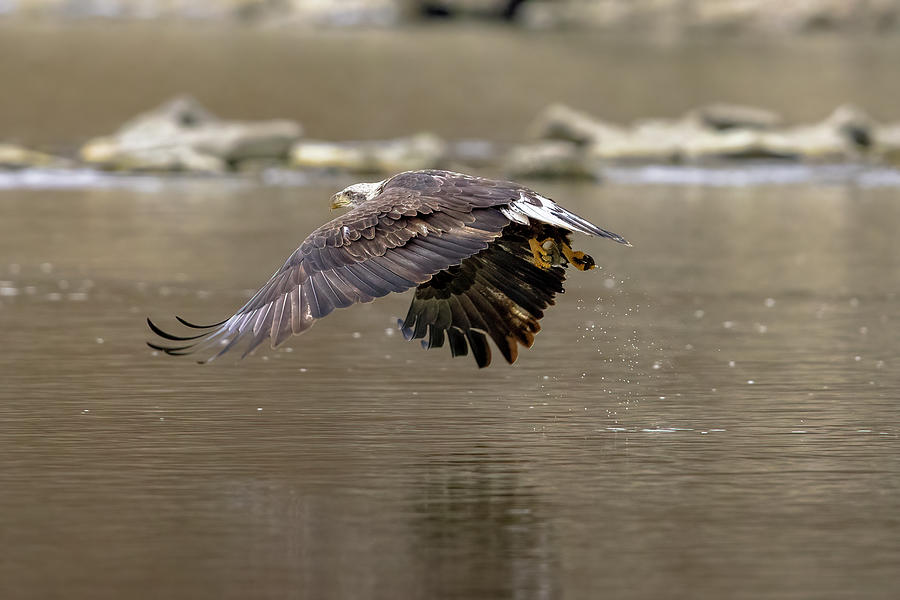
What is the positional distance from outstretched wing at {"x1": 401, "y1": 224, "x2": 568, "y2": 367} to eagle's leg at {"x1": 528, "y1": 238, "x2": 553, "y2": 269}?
4cm

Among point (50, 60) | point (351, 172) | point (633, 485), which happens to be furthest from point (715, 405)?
point (50, 60)

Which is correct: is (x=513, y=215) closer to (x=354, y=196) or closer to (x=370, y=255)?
(x=370, y=255)

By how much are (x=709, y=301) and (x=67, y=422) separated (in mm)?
7791

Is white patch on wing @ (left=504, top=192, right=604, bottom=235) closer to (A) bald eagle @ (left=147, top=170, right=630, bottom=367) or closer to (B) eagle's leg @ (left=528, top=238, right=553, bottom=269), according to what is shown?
(A) bald eagle @ (left=147, top=170, right=630, bottom=367)

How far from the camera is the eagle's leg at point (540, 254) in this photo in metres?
11.3

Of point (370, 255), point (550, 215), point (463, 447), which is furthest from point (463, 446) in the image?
point (550, 215)

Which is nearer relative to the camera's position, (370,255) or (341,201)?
(370,255)

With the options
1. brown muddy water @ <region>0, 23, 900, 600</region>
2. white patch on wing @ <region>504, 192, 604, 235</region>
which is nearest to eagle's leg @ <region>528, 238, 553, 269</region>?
white patch on wing @ <region>504, 192, 604, 235</region>

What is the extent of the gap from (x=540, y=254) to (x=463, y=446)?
122 centimetres

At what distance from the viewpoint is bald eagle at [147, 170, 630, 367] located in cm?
1019

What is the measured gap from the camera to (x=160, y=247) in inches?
883

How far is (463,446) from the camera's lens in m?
10.9

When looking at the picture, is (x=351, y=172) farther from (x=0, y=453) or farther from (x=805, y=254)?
(x=0, y=453)

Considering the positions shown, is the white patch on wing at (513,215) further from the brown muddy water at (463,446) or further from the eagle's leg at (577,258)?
the brown muddy water at (463,446)
